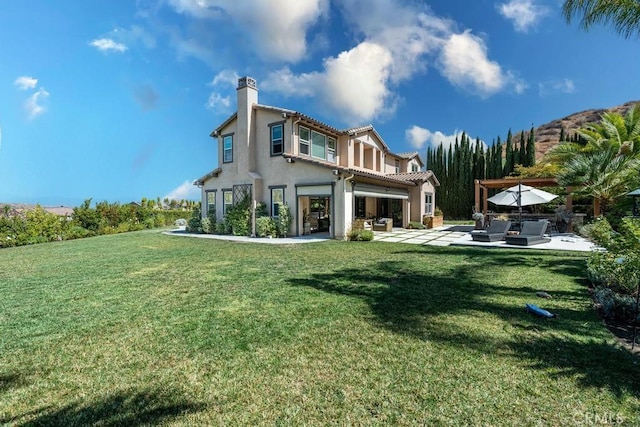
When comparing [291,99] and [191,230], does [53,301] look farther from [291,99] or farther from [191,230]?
[291,99]

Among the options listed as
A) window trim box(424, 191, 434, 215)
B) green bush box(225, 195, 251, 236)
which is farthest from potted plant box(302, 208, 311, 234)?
window trim box(424, 191, 434, 215)

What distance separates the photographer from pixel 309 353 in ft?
12.5

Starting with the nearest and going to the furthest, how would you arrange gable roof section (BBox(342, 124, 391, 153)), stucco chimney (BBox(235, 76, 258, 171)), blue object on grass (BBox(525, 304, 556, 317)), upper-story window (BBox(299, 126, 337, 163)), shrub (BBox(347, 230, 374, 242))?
blue object on grass (BBox(525, 304, 556, 317)), shrub (BBox(347, 230, 374, 242)), upper-story window (BBox(299, 126, 337, 163)), stucco chimney (BBox(235, 76, 258, 171)), gable roof section (BBox(342, 124, 391, 153))

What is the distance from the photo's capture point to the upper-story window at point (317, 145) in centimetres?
1874

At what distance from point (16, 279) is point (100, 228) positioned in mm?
16610

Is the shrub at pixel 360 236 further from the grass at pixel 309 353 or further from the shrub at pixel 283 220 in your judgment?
the grass at pixel 309 353

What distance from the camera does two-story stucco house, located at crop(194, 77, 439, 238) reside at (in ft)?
53.8

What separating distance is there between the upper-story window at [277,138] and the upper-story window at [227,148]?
3.86m

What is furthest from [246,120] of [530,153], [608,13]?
[530,153]

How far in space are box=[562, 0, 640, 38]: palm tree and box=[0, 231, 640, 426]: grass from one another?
19.8ft

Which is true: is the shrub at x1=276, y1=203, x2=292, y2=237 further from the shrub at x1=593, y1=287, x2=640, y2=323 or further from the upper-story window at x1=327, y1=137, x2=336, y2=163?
the shrub at x1=593, y1=287, x2=640, y2=323

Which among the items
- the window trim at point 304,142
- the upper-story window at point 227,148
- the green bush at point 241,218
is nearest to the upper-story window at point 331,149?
the window trim at point 304,142

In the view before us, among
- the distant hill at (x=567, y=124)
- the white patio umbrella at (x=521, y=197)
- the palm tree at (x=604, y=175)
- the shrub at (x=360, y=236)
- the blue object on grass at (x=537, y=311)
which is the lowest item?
the blue object on grass at (x=537, y=311)

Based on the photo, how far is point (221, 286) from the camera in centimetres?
700
